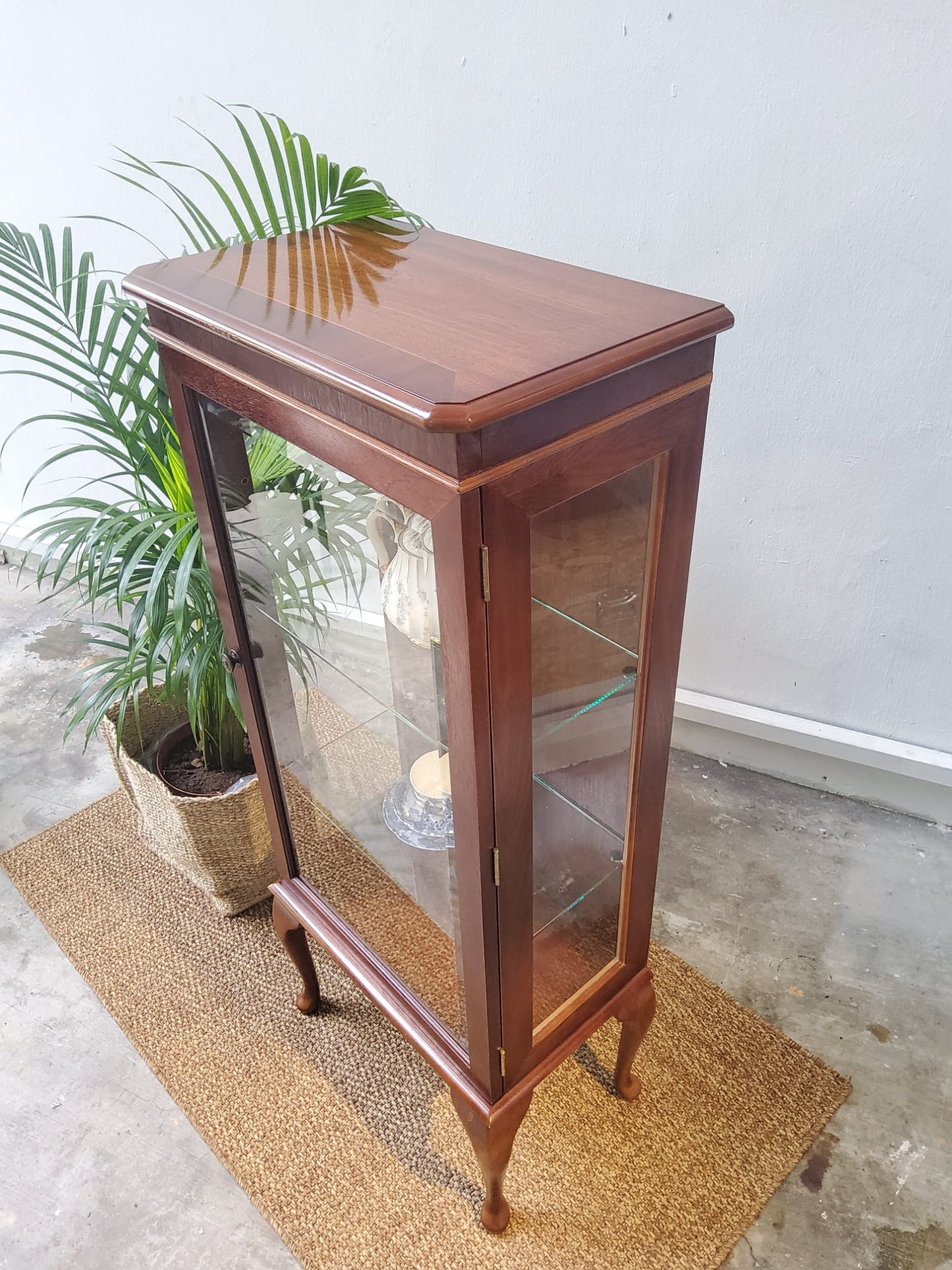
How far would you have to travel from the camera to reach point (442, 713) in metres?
0.85

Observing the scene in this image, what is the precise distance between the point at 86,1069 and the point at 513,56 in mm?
1645

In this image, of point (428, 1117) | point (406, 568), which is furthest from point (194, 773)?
point (406, 568)

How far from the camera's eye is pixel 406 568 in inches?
32.0

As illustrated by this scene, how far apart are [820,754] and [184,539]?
1.22 metres

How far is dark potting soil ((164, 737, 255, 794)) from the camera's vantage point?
1.58 metres

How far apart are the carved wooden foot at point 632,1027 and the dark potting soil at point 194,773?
746mm

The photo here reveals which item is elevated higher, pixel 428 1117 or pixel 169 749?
pixel 169 749

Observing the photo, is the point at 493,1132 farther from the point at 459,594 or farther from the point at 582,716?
the point at 459,594

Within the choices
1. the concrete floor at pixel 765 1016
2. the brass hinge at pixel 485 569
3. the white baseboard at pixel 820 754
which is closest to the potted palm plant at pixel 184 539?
the brass hinge at pixel 485 569

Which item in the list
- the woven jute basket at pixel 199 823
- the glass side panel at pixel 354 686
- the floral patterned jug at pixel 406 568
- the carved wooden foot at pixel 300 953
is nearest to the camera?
the floral patterned jug at pixel 406 568

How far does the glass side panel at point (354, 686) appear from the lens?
0.86 m

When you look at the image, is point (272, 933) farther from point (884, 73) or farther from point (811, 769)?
point (884, 73)

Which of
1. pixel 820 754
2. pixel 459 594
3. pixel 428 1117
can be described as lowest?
pixel 428 1117

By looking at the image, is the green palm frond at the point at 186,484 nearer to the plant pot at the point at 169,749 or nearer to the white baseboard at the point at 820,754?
the plant pot at the point at 169,749
